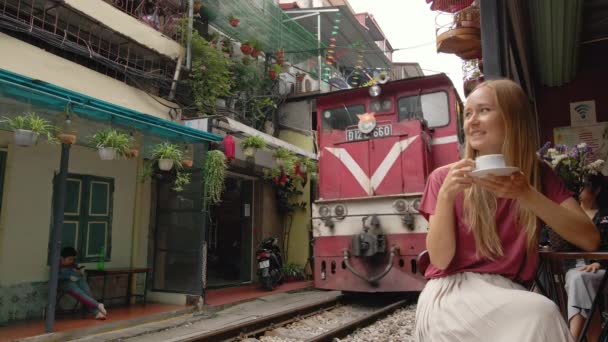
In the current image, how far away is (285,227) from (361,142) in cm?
503

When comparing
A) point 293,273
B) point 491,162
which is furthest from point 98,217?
point 491,162

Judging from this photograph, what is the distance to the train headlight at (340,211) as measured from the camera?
22.5 ft

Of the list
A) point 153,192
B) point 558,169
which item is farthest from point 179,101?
point 558,169

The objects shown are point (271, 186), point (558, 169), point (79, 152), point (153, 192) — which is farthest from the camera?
A: point (271, 186)

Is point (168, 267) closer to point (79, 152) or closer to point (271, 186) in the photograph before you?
point (79, 152)

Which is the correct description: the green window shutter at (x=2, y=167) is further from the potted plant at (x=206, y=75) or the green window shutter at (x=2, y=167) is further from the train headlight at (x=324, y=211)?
the train headlight at (x=324, y=211)

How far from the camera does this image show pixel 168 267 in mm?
7586

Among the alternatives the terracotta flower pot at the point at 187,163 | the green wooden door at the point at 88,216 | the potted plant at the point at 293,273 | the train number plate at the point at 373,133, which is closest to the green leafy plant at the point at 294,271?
the potted plant at the point at 293,273

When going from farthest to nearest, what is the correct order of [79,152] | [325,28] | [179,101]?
[325,28]
[179,101]
[79,152]

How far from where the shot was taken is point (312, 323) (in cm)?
609

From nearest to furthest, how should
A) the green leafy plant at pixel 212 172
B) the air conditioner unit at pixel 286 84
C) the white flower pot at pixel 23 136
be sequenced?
the white flower pot at pixel 23 136 < the green leafy plant at pixel 212 172 < the air conditioner unit at pixel 286 84

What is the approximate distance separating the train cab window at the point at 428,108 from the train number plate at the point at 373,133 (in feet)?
1.77

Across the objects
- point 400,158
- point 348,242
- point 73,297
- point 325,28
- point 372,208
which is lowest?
point 73,297

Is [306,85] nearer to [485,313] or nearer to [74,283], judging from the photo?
[74,283]
